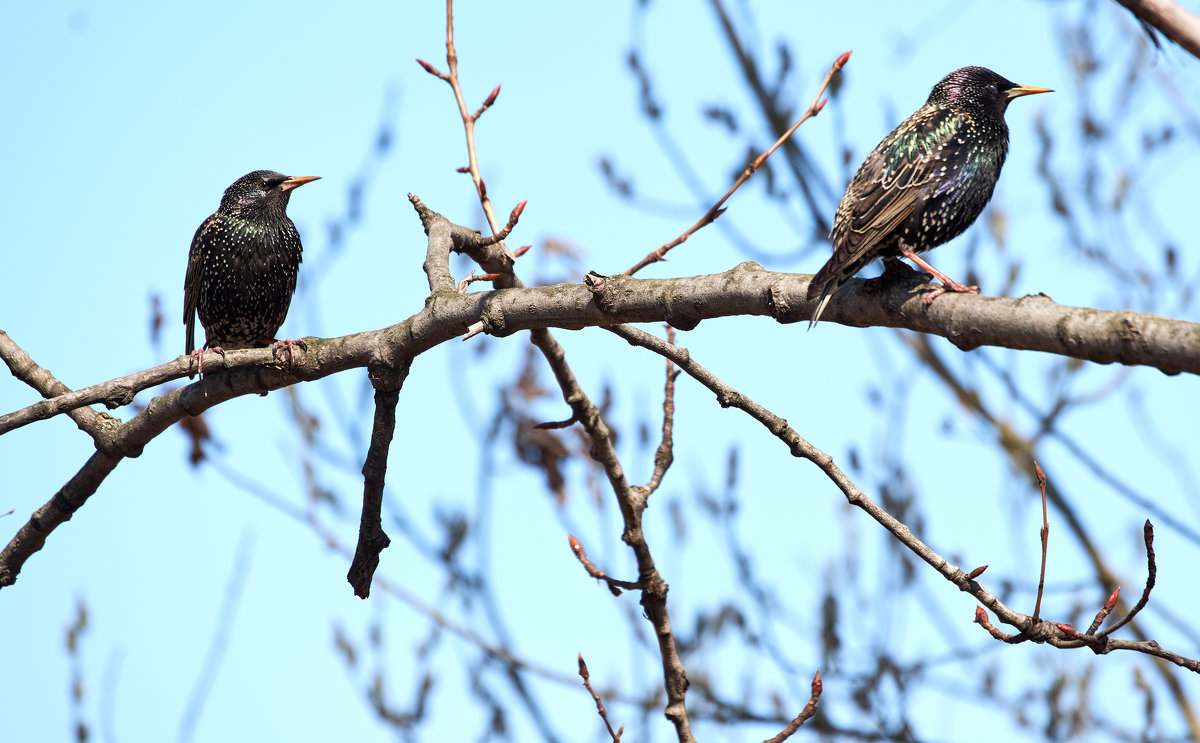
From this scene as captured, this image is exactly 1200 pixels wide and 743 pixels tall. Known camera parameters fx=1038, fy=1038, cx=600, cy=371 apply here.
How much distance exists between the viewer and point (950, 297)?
226 cm

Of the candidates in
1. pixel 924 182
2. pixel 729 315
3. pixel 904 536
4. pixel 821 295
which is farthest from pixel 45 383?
pixel 924 182

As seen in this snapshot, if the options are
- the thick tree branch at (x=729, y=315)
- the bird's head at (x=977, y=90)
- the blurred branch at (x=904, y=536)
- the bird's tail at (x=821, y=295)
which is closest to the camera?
the thick tree branch at (x=729, y=315)

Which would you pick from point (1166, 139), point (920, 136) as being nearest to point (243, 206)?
point (920, 136)

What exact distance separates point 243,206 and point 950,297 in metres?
4.19

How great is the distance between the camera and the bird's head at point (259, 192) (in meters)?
5.46

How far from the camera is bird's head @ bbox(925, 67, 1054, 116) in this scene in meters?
4.15

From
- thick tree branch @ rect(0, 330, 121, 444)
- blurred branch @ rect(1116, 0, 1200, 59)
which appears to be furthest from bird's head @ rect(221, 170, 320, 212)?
blurred branch @ rect(1116, 0, 1200, 59)

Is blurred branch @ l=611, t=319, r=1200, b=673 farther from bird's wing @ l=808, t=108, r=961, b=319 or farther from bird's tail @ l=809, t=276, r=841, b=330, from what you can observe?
bird's wing @ l=808, t=108, r=961, b=319

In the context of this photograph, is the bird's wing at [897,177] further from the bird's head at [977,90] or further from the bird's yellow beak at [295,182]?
the bird's yellow beak at [295,182]

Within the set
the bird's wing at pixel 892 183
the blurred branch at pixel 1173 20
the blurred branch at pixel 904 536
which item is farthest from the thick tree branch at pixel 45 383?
the blurred branch at pixel 1173 20

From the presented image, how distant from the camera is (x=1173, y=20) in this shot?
199 cm

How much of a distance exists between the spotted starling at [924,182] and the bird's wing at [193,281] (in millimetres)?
3325

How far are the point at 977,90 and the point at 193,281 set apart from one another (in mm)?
3883

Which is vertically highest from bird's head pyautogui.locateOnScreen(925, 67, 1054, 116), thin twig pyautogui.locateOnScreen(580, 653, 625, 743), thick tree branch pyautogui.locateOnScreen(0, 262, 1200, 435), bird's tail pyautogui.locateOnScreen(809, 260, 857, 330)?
bird's head pyautogui.locateOnScreen(925, 67, 1054, 116)
